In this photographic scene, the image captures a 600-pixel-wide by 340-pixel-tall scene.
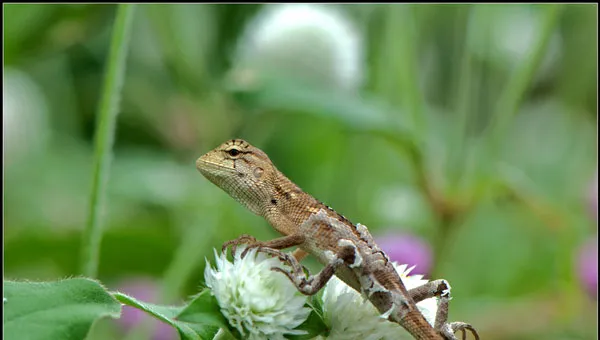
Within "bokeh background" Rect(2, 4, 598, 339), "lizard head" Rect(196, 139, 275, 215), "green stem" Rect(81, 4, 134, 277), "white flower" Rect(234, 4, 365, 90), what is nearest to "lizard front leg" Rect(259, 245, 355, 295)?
"lizard head" Rect(196, 139, 275, 215)

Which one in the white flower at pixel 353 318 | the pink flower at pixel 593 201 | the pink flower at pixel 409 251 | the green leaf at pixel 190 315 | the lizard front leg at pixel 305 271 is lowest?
the green leaf at pixel 190 315

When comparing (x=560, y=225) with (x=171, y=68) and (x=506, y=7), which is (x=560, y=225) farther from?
(x=506, y=7)

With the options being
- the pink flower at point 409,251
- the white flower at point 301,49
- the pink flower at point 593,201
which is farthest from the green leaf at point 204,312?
the pink flower at point 593,201

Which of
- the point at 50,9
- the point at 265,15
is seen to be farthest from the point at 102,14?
the point at 265,15

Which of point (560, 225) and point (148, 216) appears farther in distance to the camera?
point (148, 216)

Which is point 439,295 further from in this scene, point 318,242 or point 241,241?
point 241,241

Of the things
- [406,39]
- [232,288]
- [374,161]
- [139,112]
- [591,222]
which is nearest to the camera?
[232,288]

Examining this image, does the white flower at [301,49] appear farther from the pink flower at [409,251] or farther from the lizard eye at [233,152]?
the lizard eye at [233,152]
